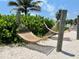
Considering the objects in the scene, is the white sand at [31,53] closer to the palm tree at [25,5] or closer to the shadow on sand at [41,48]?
the shadow on sand at [41,48]

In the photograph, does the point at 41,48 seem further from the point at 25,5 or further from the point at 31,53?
the point at 25,5

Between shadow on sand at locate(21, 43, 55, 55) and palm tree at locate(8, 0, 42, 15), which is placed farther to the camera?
palm tree at locate(8, 0, 42, 15)

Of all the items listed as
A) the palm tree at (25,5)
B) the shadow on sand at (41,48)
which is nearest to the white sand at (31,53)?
the shadow on sand at (41,48)

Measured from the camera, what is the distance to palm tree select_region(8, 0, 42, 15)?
3693 centimetres

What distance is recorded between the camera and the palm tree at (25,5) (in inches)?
1454

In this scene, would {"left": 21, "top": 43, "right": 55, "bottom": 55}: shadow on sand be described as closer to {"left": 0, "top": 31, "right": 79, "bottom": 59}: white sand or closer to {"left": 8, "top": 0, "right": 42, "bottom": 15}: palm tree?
{"left": 0, "top": 31, "right": 79, "bottom": 59}: white sand

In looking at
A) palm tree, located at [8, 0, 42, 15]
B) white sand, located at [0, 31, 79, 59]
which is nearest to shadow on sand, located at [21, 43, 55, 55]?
white sand, located at [0, 31, 79, 59]

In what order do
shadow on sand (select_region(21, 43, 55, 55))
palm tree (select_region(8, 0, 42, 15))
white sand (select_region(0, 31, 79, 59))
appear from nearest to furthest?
white sand (select_region(0, 31, 79, 59)) < shadow on sand (select_region(21, 43, 55, 55)) < palm tree (select_region(8, 0, 42, 15))

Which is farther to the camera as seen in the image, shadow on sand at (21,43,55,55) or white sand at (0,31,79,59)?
shadow on sand at (21,43,55,55)

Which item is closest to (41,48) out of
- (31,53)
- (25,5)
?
(31,53)

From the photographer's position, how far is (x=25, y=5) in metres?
37.3

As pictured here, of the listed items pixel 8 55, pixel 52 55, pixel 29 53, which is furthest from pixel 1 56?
pixel 52 55

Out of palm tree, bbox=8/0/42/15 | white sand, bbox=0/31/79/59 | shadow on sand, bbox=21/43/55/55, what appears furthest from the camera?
palm tree, bbox=8/0/42/15

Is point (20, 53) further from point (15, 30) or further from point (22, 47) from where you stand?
point (15, 30)
